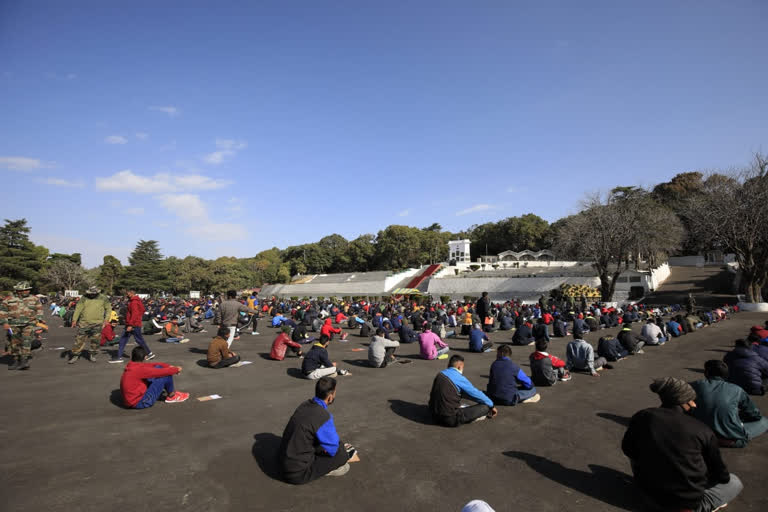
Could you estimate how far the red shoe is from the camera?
6.64m

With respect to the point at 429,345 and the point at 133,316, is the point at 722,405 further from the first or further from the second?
the point at 133,316

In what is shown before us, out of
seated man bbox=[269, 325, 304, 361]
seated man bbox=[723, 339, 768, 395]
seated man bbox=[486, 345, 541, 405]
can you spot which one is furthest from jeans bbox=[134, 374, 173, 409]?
seated man bbox=[723, 339, 768, 395]

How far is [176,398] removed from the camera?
6.71 m

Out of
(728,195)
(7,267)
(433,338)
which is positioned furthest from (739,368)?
(7,267)

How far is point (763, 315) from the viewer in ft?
61.8

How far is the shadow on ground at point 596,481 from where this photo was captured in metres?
3.67

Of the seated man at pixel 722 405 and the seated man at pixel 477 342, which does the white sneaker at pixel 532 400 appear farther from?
the seated man at pixel 477 342

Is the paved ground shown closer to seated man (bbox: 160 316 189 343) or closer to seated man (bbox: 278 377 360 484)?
seated man (bbox: 278 377 360 484)

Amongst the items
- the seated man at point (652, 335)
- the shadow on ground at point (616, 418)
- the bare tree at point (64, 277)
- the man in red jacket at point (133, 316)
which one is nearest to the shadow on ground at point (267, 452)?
the shadow on ground at point (616, 418)

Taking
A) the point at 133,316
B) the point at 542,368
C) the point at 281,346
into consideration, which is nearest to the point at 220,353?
the point at 281,346

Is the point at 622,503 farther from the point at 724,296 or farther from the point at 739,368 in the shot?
the point at 724,296

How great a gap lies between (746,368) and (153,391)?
34.6 feet

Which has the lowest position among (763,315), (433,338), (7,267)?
(763,315)

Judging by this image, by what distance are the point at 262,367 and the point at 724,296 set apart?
111 ft
